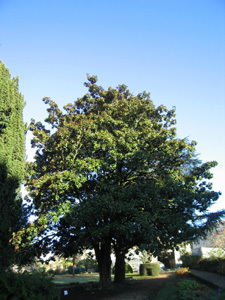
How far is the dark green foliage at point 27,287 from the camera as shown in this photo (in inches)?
226

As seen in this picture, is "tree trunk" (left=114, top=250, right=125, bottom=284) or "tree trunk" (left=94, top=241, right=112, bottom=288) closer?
"tree trunk" (left=94, top=241, right=112, bottom=288)

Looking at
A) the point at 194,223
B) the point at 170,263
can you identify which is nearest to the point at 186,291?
the point at 194,223

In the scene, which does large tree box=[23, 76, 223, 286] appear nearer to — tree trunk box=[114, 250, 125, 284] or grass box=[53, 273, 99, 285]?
tree trunk box=[114, 250, 125, 284]

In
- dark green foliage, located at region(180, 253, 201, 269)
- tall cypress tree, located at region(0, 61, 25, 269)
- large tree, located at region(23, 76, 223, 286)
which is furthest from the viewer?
dark green foliage, located at region(180, 253, 201, 269)

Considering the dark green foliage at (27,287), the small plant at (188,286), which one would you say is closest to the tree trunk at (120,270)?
the small plant at (188,286)

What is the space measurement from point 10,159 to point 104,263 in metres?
9.09

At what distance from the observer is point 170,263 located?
37375mm

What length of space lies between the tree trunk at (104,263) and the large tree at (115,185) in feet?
0.19

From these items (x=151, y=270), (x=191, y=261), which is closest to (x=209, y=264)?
(x=191, y=261)

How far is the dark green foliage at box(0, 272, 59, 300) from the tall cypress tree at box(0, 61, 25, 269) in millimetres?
3984

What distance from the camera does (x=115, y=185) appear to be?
1365 cm

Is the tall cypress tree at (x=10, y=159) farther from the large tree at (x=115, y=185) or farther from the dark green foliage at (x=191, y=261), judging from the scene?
the dark green foliage at (x=191, y=261)

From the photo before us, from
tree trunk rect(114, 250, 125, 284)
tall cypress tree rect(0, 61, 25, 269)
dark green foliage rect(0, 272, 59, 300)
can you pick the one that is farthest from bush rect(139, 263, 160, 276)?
dark green foliage rect(0, 272, 59, 300)

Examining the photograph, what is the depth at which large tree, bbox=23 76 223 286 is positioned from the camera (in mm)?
12359
